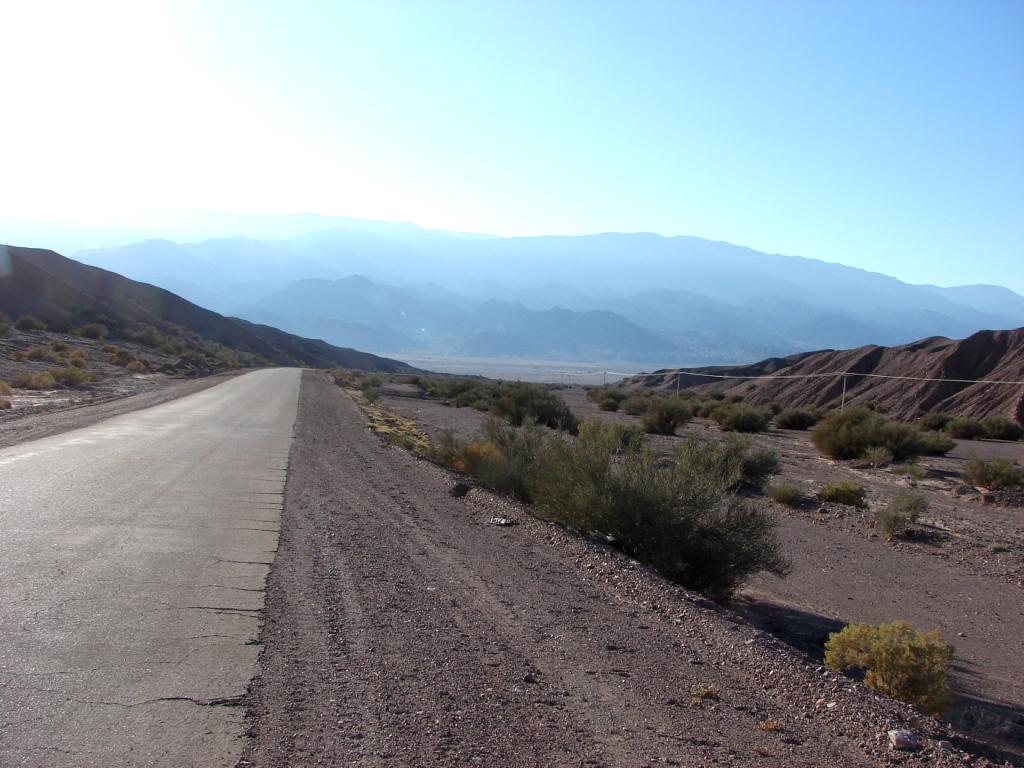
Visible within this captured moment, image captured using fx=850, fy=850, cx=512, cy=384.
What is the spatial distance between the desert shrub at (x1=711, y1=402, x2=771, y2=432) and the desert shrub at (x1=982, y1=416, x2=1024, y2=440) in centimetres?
963

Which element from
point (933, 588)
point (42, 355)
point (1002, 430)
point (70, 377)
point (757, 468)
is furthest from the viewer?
point (42, 355)

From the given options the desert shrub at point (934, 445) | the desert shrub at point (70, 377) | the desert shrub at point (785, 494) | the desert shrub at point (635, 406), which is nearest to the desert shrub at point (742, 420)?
the desert shrub at point (635, 406)

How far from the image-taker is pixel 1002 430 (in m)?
37.4

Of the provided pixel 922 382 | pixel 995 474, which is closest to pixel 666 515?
pixel 995 474

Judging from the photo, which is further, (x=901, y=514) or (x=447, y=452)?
(x=447, y=452)

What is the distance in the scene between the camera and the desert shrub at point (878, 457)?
26.5 meters

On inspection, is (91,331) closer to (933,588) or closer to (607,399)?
(607,399)

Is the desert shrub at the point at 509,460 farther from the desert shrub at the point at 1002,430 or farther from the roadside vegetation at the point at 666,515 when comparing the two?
the desert shrub at the point at 1002,430

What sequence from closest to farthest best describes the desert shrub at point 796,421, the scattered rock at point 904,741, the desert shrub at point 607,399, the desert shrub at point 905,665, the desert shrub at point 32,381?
the scattered rock at point 904,741 < the desert shrub at point 905,665 < the desert shrub at point 32,381 < the desert shrub at point 796,421 < the desert shrub at point 607,399

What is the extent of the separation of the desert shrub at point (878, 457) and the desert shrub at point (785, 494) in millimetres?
7333

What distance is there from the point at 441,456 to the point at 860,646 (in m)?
14.1

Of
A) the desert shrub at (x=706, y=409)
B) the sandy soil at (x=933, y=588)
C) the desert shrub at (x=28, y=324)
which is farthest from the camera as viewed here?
the desert shrub at (x=28, y=324)

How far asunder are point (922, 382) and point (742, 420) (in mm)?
16576

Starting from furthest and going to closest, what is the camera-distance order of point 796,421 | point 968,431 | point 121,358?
point 121,358 → point 796,421 → point 968,431
